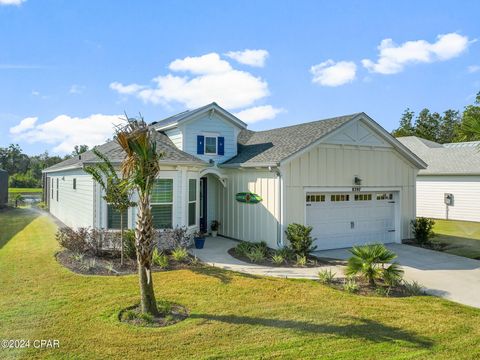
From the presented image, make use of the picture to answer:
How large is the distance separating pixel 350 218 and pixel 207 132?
23.8 feet

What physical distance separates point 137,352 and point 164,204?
751 centimetres

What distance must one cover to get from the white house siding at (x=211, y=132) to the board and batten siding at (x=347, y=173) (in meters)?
4.52

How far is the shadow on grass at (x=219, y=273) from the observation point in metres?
9.18

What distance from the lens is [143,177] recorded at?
6.49 m

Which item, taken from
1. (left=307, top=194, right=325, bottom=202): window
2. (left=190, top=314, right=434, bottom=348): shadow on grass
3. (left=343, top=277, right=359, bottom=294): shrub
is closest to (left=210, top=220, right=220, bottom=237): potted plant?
(left=307, top=194, right=325, bottom=202): window

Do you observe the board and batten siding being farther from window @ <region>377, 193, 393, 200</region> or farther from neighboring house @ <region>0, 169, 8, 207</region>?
neighboring house @ <region>0, 169, 8, 207</region>

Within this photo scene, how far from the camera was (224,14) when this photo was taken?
12.5m

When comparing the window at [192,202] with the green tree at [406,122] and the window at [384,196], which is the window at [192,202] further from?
the green tree at [406,122]

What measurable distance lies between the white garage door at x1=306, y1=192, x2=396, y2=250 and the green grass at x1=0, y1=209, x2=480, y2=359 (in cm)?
465

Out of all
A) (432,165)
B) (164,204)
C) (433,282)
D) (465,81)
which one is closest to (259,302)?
(433,282)

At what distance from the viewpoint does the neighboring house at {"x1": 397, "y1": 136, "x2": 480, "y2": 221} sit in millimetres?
22562

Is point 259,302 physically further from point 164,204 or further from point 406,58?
point 406,58

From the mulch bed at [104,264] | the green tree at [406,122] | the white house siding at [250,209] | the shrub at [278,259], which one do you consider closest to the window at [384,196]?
the white house siding at [250,209]

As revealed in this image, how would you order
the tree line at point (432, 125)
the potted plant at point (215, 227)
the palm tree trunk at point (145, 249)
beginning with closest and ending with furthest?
1. the palm tree trunk at point (145, 249)
2. the potted plant at point (215, 227)
3. the tree line at point (432, 125)
